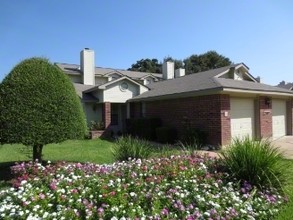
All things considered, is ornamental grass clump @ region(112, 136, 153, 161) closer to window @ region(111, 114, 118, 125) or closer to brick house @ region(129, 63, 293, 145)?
brick house @ region(129, 63, 293, 145)

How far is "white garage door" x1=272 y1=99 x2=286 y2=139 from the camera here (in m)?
18.1

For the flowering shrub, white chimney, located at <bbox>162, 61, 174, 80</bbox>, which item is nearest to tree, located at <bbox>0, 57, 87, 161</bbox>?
the flowering shrub

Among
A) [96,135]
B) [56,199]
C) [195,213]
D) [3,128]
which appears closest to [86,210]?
[56,199]

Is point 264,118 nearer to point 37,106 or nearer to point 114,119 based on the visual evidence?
point 114,119

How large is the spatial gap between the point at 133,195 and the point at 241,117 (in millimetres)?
12077

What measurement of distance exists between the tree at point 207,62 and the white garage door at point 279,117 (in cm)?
3606

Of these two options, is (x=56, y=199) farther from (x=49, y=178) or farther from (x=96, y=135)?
(x=96, y=135)

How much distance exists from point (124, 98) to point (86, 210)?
16.9 metres

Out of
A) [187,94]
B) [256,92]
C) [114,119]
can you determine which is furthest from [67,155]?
[114,119]

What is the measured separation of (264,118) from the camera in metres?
16.4

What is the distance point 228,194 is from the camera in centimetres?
483

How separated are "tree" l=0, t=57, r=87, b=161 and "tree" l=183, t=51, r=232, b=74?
48.6 metres

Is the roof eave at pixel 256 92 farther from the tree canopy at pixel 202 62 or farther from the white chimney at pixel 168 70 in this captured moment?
the tree canopy at pixel 202 62

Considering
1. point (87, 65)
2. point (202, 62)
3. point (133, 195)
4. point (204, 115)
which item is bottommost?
point (133, 195)
